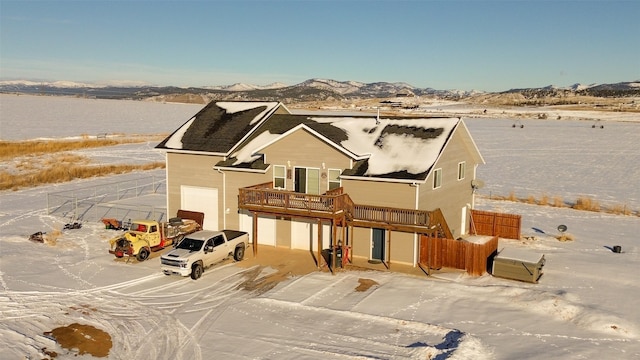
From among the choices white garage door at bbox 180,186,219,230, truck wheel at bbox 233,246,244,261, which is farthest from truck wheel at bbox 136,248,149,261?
white garage door at bbox 180,186,219,230

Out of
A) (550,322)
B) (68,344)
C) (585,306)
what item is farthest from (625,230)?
(68,344)

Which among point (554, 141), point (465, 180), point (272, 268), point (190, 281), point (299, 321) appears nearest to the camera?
point (299, 321)

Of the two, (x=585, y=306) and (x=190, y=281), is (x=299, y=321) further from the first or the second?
(x=585, y=306)

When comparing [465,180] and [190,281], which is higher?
[465,180]

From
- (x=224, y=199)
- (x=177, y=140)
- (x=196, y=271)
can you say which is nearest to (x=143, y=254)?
(x=196, y=271)

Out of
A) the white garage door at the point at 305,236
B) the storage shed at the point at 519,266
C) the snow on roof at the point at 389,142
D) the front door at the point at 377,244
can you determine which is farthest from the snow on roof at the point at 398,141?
the storage shed at the point at 519,266

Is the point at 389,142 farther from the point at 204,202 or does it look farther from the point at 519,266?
the point at 204,202

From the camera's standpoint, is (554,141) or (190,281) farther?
(554,141)

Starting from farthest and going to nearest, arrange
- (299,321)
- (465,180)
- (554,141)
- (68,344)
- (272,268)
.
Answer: (554,141)
(465,180)
(272,268)
(299,321)
(68,344)
